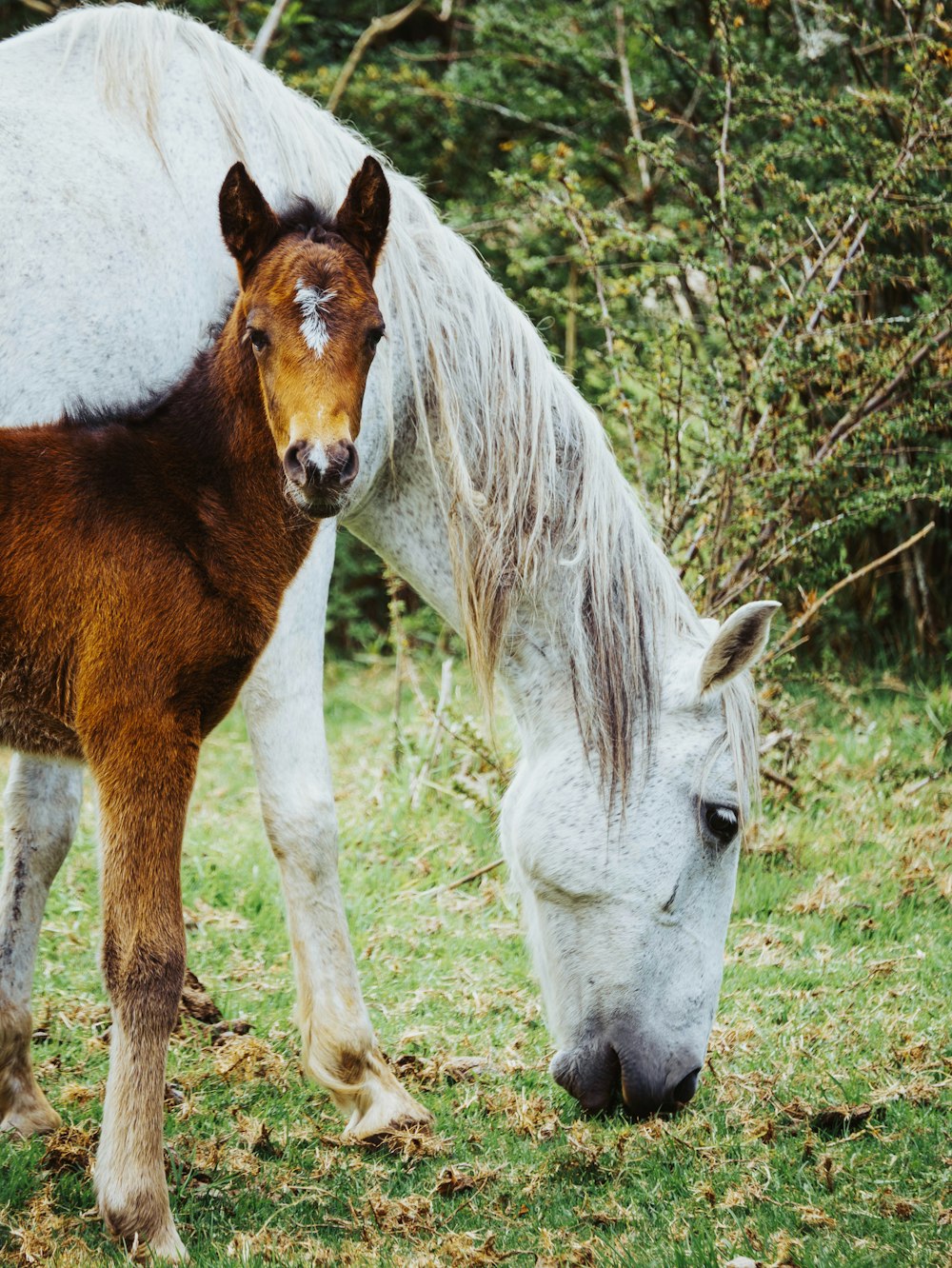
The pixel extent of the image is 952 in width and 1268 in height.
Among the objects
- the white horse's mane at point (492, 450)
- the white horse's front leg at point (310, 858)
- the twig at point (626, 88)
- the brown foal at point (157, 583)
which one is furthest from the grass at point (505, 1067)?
the twig at point (626, 88)

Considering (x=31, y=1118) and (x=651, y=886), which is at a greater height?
(x=651, y=886)

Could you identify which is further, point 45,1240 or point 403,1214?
point 403,1214

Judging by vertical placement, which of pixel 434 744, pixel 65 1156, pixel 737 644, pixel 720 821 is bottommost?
pixel 434 744

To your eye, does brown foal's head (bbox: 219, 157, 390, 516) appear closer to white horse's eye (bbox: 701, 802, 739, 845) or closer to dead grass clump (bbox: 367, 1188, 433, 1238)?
white horse's eye (bbox: 701, 802, 739, 845)

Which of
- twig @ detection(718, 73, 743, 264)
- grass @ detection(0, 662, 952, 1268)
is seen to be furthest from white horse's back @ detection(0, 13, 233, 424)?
twig @ detection(718, 73, 743, 264)

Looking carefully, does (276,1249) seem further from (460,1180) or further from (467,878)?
(467,878)

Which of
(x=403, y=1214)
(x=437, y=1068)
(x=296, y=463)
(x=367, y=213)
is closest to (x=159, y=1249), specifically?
(x=403, y=1214)

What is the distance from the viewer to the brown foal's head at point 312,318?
2387 millimetres

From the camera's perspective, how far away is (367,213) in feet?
9.18

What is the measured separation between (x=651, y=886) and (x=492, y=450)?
47.7 inches

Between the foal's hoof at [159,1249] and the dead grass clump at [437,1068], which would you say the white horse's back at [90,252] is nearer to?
the foal's hoof at [159,1249]

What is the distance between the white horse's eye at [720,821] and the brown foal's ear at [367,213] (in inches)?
60.4

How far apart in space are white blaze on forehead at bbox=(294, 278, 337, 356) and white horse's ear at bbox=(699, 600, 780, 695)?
3.80ft

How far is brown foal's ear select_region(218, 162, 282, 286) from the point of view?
8.64ft
